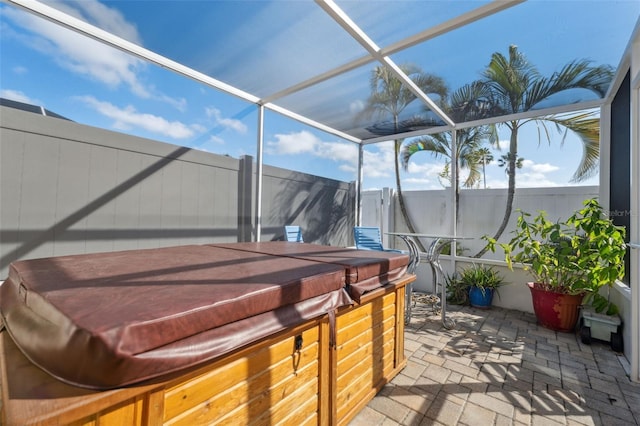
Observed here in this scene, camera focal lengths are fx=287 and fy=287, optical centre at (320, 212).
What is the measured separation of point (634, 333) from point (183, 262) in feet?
11.8

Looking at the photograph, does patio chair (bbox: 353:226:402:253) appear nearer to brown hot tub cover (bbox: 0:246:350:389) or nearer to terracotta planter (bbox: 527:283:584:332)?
terracotta planter (bbox: 527:283:584:332)

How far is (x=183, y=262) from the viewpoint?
1.91 meters

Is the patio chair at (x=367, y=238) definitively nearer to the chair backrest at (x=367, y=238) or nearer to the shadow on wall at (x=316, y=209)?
the chair backrest at (x=367, y=238)

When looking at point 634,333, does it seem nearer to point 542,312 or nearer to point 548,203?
point 542,312

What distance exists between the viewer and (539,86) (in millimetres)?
3377

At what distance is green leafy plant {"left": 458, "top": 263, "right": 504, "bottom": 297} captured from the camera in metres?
4.25

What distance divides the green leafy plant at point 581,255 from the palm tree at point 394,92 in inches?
83.0

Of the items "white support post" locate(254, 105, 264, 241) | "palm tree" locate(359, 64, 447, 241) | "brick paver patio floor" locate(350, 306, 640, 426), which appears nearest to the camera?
"brick paver patio floor" locate(350, 306, 640, 426)

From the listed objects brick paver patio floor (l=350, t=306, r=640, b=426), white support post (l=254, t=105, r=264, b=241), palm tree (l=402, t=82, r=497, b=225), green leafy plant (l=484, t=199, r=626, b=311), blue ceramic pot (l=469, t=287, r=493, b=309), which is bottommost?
brick paver patio floor (l=350, t=306, r=640, b=426)

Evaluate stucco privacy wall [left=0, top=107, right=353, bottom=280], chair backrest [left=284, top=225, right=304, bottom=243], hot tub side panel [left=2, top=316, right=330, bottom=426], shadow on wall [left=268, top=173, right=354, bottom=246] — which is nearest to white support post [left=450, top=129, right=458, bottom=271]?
shadow on wall [left=268, top=173, right=354, bottom=246]

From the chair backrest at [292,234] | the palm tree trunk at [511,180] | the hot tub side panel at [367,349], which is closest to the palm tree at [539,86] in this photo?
the palm tree trunk at [511,180]

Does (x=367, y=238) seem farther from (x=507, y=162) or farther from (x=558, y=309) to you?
(x=507, y=162)

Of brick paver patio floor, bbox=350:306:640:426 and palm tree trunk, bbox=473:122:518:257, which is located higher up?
palm tree trunk, bbox=473:122:518:257

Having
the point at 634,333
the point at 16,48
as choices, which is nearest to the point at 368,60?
the point at 634,333
